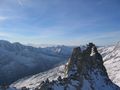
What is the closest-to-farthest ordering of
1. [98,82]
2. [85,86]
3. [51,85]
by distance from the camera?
[51,85], [85,86], [98,82]

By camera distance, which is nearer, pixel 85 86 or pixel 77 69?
pixel 85 86

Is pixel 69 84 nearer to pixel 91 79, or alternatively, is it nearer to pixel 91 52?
pixel 91 79

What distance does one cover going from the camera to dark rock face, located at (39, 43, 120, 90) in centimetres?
16175

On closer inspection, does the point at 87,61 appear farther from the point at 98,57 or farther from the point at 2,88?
the point at 2,88

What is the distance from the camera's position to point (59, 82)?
159500 mm

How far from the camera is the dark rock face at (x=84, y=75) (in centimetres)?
16175

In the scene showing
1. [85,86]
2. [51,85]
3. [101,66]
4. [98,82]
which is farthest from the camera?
[101,66]

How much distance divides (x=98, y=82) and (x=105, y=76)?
38.3 ft

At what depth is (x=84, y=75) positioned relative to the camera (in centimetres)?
17638

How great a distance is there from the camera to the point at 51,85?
154750mm

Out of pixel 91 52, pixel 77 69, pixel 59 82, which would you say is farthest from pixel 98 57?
pixel 59 82

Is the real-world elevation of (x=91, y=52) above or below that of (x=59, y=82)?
above

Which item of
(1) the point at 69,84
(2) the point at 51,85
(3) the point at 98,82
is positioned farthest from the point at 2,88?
(3) the point at 98,82

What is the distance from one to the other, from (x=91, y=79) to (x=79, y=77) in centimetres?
1059
